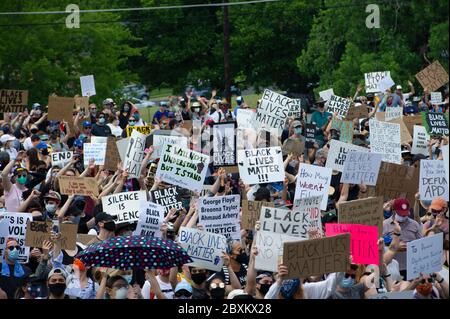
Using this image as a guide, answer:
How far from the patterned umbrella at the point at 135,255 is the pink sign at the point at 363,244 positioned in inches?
56.6

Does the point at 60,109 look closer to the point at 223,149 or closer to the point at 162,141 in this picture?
the point at 162,141

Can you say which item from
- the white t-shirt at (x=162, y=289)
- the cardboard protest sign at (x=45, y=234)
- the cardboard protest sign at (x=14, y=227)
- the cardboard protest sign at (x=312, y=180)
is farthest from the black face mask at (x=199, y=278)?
the cardboard protest sign at (x=312, y=180)

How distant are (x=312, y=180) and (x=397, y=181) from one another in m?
1.29

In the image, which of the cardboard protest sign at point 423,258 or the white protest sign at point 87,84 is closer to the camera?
the cardboard protest sign at point 423,258

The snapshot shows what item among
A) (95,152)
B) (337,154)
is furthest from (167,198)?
(95,152)

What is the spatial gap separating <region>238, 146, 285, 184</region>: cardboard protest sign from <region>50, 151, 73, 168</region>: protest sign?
9.10 ft

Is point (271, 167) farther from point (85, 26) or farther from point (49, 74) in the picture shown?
point (85, 26)

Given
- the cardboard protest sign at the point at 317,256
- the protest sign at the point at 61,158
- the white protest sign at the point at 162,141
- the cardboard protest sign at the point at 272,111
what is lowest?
the protest sign at the point at 61,158

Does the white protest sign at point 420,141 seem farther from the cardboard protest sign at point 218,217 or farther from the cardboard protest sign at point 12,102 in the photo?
the cardboard protest sign at point 12,102

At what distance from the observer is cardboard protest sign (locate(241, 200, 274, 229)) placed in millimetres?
13922

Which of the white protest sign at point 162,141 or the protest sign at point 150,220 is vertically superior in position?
the white protest sign at point 162,141

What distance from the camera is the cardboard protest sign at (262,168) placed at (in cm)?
1681

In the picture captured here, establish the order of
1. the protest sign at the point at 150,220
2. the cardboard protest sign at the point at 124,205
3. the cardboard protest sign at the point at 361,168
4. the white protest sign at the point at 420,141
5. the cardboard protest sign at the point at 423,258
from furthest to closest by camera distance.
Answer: the white protest sign at the point at 420,141 → the cardboard protest sign at the point at 361,168 → the cardboard protest sign at the point at 124,205 → the protest sign at the point at 150,220 → the cardboard protest sign at the point at 423,258

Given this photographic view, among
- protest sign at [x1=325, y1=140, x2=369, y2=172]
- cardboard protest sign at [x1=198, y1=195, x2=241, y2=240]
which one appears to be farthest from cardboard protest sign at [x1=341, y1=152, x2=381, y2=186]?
cardboard protest sign at [x1=198, y1=195, x2=241, y2=240]
